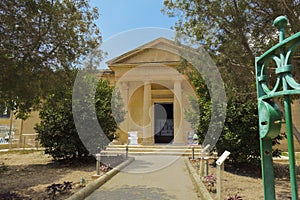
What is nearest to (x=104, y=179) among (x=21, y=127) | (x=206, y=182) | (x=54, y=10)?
(x=206, y=182)

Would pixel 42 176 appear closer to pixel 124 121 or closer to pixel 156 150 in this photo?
pixel 156 150

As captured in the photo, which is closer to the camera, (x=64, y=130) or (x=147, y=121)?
(x=64, y=130)

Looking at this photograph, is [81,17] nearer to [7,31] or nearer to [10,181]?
[7,31]

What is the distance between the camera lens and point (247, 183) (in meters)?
6.14

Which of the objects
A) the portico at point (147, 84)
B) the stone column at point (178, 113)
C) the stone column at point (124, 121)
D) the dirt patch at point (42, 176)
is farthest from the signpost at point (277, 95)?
the stone column at point (124, 121)

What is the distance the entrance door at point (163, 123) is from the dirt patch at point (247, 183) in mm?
8766

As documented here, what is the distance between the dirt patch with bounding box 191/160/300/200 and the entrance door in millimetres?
8766

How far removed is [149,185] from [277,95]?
5283 mm

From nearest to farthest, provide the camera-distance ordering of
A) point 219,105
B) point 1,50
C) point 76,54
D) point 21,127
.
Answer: point 1,50 → point 76,54 → point 219,105 → point 21,127

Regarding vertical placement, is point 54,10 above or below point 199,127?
above

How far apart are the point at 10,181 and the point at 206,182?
558 cm

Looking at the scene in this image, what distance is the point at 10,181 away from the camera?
6.46 meters

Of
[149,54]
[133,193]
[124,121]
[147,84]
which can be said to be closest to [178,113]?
[147,84]

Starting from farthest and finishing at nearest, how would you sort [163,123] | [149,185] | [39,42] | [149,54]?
[163,123] < [149,54] < [149,185] < [39,42]
